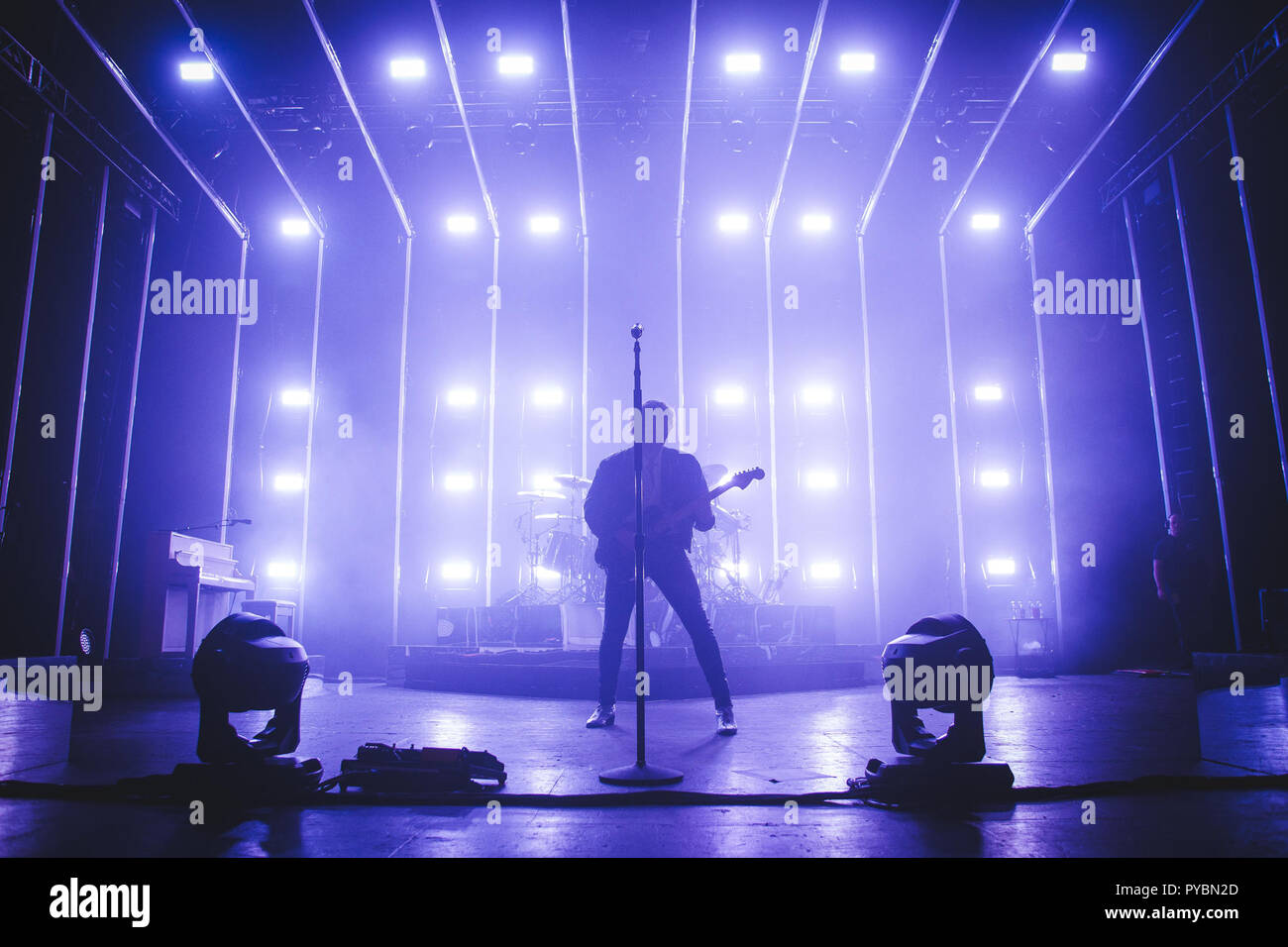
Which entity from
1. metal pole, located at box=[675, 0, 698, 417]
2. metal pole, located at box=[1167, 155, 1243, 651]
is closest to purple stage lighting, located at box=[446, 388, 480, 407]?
metal pole, located at box=[675, 0, 698, 417]

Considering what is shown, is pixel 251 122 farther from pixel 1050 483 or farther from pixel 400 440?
pixel 1050 483

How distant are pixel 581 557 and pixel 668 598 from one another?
476 centimetres

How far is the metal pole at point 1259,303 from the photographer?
578 centimetres

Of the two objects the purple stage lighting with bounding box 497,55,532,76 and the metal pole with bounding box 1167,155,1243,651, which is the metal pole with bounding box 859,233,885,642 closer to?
the metal pole with bounding box 1167,155,1243,651

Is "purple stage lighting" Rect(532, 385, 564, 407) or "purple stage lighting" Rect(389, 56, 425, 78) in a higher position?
"purple stage lighting" Rect(389, 56, 425, 78)

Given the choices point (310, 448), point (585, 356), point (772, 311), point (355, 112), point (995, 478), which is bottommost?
point (995, 478)

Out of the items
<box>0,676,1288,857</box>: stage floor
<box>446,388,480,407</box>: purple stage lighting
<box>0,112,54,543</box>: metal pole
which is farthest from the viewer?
<box>446,388,480,407</box>: purple stage lighting

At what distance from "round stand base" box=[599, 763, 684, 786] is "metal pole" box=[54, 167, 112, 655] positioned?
678cm

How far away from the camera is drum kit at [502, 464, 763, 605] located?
8023mm

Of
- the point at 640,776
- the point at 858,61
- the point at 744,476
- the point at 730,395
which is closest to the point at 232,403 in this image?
the point at 730,395

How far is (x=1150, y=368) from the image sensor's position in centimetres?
792

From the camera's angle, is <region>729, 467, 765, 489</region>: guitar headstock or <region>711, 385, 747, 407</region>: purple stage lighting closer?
<region>729, 467, 765, 489</region>: guitar headstock
